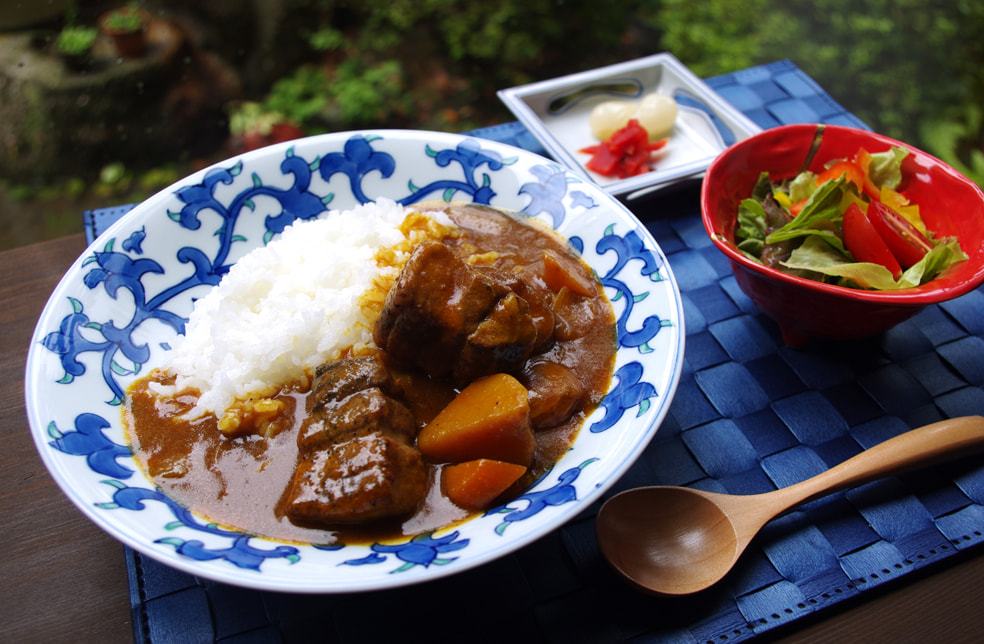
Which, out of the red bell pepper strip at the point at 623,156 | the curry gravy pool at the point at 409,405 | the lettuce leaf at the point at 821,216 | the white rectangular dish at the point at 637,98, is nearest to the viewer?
the curry gravy pool at the point at 409,405

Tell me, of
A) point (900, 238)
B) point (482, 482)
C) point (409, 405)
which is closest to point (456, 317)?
point (409, 405)

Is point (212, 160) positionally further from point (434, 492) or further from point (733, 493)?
point (733, 493)

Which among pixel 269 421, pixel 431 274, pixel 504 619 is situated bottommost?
pixel 504 619

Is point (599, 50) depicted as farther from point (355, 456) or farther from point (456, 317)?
point (355, 456)

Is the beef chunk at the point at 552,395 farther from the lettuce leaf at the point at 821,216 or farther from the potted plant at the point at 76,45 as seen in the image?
the potted plant at the point at 76,45

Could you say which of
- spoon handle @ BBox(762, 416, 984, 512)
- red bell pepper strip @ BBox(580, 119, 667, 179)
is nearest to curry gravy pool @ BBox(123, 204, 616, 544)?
spoon handle @ BBox(762, 416, 984, 512)

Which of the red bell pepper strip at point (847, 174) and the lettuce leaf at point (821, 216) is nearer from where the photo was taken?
the lettuce leaf at point (821, 216)

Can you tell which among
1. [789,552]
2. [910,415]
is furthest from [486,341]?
[910,415]

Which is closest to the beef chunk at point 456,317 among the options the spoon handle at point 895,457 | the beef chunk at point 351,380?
the beef chunk at point 351,380
